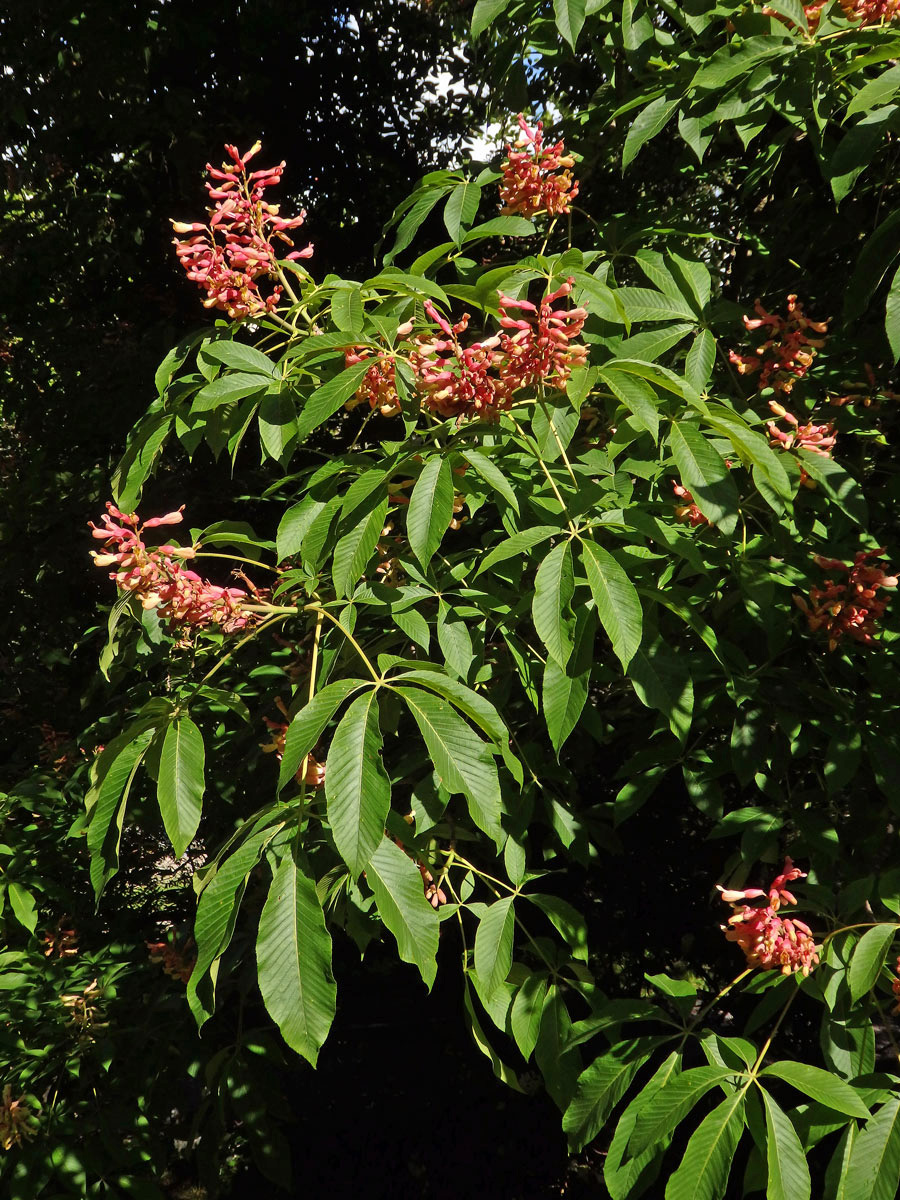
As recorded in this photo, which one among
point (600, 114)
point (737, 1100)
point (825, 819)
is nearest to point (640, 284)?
point (600, 114)

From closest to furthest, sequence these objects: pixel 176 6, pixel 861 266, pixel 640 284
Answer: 1. pixel 861 266
2. pixel 640 284
3. pixel 176 6

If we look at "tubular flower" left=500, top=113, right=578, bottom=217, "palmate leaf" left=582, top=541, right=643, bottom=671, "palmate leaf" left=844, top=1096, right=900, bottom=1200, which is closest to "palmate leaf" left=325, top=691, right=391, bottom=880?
"palmate leaf" left=582, top=541, right=643, bottom=671

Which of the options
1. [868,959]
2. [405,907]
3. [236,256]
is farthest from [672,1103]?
[236,256]

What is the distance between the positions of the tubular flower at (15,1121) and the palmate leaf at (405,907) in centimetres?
199

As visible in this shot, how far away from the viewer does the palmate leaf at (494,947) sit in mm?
1676

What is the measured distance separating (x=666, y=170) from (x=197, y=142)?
6.61ft

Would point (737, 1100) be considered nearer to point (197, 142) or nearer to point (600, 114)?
point (600, 114)

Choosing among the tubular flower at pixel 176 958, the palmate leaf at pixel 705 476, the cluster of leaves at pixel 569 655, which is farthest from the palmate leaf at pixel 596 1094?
the tubular flower at pixel 176 958

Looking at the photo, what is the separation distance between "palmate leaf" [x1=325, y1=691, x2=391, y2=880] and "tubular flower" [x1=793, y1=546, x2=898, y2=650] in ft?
3.31

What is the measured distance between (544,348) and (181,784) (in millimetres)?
870

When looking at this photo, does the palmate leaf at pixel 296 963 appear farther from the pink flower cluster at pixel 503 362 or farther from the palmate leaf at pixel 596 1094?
the pink flower cluster at pixel 503 362

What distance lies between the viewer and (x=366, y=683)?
4.53ft

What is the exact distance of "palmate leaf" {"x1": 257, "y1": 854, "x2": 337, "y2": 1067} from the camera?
1182 mm

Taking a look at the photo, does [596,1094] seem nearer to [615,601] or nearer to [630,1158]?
[630,1158]
